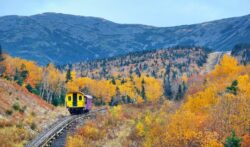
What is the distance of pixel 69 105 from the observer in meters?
57.1

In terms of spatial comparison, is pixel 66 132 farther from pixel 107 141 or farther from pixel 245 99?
pixel 245 99

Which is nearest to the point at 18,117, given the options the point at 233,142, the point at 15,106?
the point at 15,106

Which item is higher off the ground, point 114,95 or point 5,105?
point 5,105

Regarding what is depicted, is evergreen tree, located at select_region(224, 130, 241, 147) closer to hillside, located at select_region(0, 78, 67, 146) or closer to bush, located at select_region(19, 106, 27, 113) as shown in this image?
hillside, located at select_region(0, 78, 67, 146)

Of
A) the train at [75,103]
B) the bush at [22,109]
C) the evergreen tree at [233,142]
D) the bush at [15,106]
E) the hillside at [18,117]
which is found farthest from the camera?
the train at [75,103]

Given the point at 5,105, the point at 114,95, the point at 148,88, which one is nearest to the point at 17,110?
the point at 5,105

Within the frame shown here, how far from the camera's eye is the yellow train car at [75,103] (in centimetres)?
5703

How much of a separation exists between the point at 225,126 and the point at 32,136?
49.0ft

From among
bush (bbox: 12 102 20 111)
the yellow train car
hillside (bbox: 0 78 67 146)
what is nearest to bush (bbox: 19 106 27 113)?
hillside (bbox: 0 78 67 146)

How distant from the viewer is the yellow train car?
5703cm

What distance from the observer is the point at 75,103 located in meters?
57.1

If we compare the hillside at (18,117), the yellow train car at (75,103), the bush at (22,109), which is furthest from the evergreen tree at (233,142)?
the yellow train car at (75,103)

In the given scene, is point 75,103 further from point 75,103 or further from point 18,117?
point 18,117

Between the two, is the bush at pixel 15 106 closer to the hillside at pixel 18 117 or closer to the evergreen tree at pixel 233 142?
the hillside at pixel 18 117
